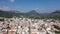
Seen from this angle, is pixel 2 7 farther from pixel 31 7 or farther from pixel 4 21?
pixel 31 7

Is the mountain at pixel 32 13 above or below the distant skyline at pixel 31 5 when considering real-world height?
below

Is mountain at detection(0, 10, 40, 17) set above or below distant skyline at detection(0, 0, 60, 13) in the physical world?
below

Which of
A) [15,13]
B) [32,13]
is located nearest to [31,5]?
[32,13]

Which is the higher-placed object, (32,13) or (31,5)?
(31,5)

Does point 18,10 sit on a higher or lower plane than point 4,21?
higher

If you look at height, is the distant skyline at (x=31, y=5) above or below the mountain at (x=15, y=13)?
above

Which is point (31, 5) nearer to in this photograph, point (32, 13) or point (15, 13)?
point (32, 13)

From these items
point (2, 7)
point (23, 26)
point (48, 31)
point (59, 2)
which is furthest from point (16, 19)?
point (59, 2)

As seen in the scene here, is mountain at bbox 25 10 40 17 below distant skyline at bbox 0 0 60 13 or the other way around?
below
